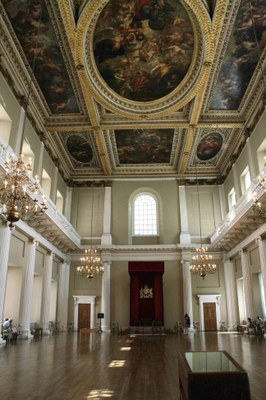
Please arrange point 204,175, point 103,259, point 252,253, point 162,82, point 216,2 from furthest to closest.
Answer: point 204,175, point 103,259, point 252,253, point 162,82, point 216,2

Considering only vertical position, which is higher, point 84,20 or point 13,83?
point 84,20

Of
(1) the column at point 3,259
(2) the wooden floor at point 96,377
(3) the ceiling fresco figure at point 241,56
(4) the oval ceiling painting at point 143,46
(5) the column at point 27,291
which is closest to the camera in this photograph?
(2) the wooden floor at point 96,377

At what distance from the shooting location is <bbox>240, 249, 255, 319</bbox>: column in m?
15.7

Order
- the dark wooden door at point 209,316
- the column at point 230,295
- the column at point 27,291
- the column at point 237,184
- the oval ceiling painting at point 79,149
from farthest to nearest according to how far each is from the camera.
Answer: the dark wooden door at point 209,316, the column at point 230,295, the oval ceiling painting at point 79,149, the column at point 237,184, the column at point 27,291

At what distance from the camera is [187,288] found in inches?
758

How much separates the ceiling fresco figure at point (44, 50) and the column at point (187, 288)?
430 inches

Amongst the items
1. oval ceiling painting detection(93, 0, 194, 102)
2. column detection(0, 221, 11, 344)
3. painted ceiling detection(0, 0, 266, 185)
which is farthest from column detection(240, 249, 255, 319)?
column detection(0, 221, 11, 344)

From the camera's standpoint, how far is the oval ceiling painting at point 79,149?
1823 centimetres

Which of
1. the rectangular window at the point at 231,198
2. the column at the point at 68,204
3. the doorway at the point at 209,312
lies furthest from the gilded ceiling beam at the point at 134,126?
the doorway at the point at 209,312

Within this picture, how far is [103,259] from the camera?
20.0 meters

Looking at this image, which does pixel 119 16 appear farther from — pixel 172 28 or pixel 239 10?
pixel 239 10

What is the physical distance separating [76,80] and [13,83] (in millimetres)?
2608

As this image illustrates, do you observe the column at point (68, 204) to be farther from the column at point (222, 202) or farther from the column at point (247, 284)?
the column at point (247, 284)

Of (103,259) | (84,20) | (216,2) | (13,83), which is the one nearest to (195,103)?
(216,2)
